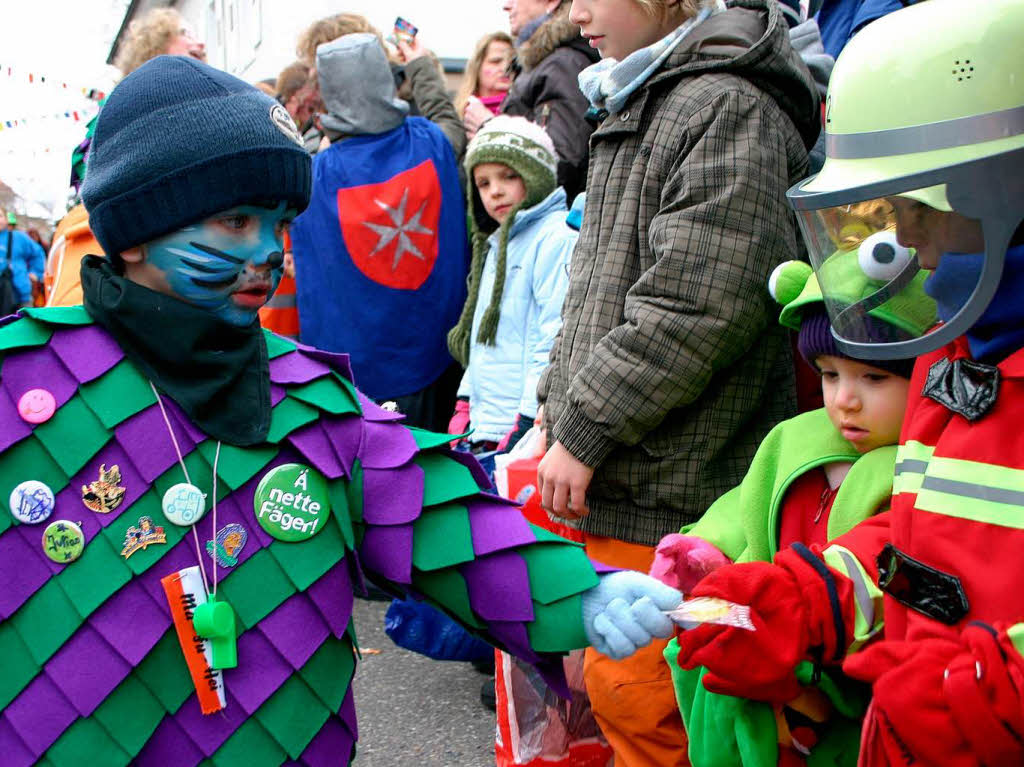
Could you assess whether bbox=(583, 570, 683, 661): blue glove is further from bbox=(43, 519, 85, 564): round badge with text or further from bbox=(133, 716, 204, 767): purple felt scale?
bbox=(43, 519, 85, 564): round badge with text

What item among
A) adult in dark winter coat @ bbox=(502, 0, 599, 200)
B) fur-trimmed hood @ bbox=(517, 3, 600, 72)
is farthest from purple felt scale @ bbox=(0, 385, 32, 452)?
fur-trimmed hood @ bbox=(517, 3, 600, 72)

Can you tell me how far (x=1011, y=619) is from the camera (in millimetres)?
1409

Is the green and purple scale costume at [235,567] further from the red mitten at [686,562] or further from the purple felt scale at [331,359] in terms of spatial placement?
the red mitten at [686,562]

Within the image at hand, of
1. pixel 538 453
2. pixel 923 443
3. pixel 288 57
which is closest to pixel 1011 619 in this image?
pixel 923 443

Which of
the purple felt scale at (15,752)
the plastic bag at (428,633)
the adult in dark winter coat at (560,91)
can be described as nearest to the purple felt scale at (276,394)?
the purple felt scale at (15,752)

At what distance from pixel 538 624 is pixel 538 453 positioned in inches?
46.3

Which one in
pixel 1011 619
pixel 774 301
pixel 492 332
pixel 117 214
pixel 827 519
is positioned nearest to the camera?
pixel 1011 619

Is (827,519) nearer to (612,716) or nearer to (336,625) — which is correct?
(612,716)

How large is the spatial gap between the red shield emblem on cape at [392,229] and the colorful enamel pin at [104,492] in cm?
299

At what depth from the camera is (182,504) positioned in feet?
5.49

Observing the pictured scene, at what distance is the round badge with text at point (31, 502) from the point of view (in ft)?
5.33

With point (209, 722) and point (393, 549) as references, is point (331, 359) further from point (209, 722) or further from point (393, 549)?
point (209, 722)

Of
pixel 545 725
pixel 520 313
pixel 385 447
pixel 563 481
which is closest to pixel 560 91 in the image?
pixel 520 313

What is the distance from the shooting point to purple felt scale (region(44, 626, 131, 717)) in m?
1.61
